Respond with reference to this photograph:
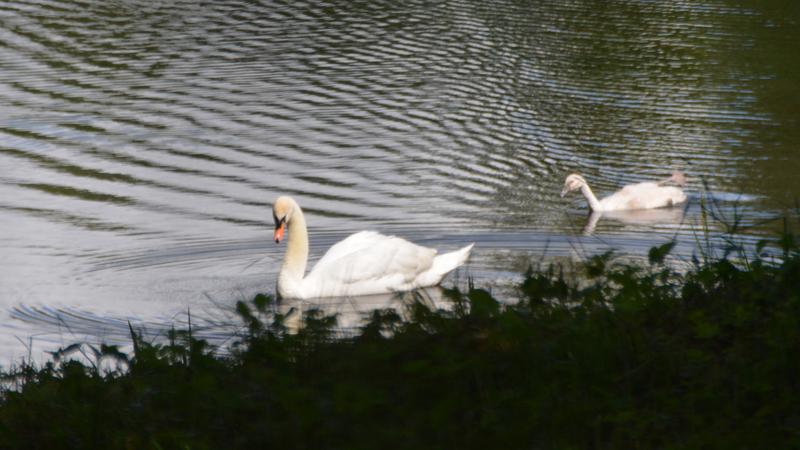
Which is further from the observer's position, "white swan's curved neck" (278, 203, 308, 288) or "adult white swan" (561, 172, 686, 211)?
"adult white swan" (561, 172, 686, 211)

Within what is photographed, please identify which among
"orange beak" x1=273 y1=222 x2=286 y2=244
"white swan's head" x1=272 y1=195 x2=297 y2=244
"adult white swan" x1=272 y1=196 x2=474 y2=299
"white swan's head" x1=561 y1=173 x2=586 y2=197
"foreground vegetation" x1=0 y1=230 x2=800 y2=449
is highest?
"white swan's head" x1=561 y1=173 x2=586 y2=197

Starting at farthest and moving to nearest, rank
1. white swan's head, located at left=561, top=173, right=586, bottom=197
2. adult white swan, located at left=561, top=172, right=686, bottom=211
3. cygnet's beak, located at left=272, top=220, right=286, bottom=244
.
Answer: white swan's head, located at left=561, top=173, right=586, bottom=197, adult white swan, located at left=561, top=172, right=686, bottom=211, cygnet's beak, located at left=272, top=220, right=286, bottom=244

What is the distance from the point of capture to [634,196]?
40.9ft

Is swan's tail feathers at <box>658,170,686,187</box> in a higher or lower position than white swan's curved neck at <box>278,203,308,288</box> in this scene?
higher

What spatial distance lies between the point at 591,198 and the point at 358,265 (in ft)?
11.2

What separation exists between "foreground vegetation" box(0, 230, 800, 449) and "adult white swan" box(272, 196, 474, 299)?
4276mm

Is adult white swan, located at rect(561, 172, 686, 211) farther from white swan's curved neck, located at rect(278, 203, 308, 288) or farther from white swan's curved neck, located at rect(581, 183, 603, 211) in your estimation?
white swan's curved neck, located at rect(278, 203, 308, 288)

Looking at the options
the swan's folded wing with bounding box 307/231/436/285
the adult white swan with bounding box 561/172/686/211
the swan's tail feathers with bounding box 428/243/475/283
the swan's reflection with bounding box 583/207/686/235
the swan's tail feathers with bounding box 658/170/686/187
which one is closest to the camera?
the swan's folded wing with bounding box 307/231/436/285

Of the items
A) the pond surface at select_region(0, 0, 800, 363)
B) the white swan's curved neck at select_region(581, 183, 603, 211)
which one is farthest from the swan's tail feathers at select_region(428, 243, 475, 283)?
the white swan's curved neck at select_region(581, 183, 603, 211)

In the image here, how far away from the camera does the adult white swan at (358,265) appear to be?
1009 cm

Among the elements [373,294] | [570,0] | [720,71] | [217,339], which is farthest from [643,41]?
[217,339]

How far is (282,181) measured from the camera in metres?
13.5

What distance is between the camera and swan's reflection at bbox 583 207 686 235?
1207 cm

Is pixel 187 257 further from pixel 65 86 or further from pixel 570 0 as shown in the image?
pixel 570 0
